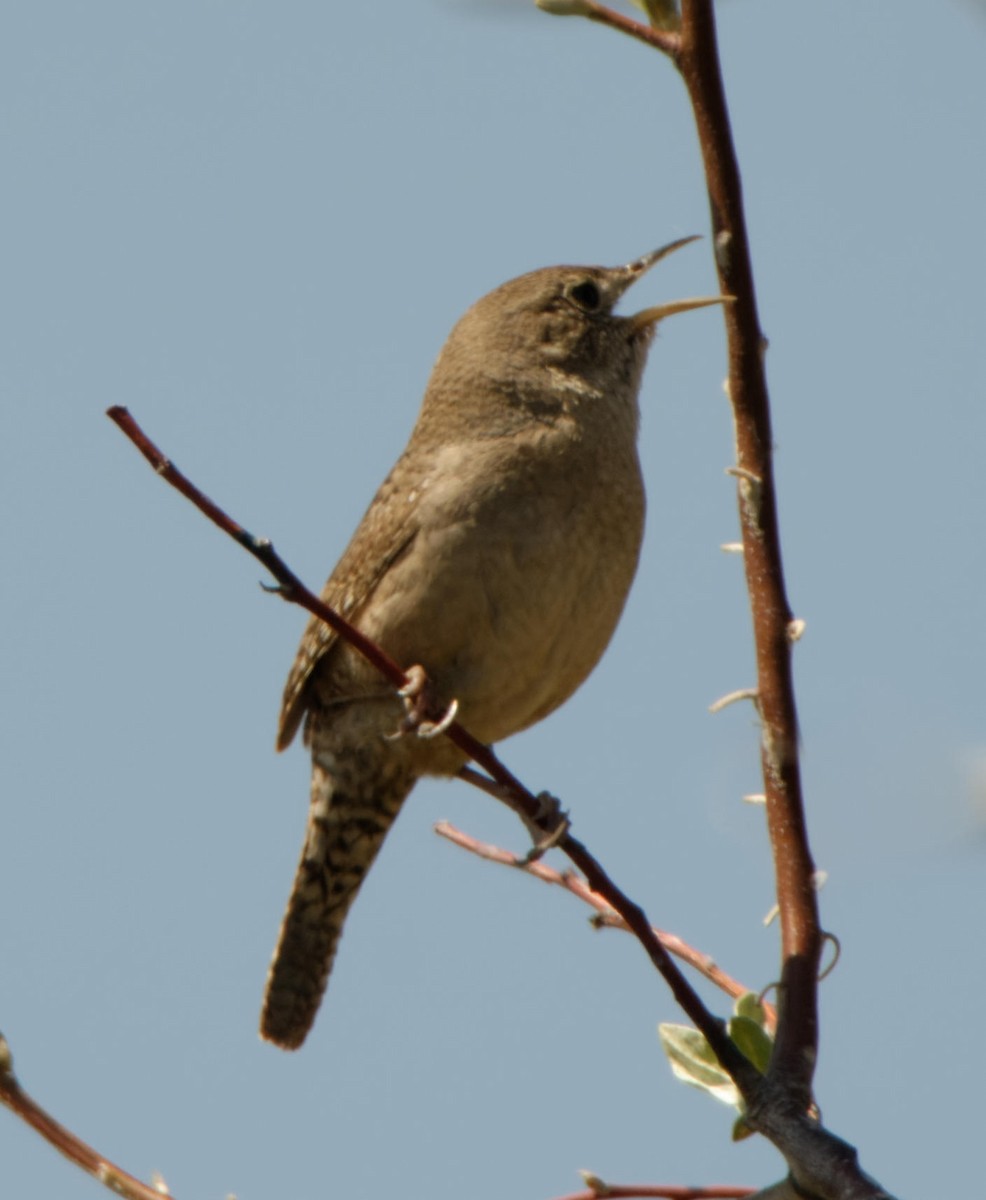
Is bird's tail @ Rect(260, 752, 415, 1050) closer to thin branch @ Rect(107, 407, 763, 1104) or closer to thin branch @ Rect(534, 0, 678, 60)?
thin branch @ Rect(107, 407, 763, 1104)

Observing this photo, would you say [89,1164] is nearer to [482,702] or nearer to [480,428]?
[482,702]

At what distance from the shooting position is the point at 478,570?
3.86 m

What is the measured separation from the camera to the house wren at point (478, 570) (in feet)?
12.8

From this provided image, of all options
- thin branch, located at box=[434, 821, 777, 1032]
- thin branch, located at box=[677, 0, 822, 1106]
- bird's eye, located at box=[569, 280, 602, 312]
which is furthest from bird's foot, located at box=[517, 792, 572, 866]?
bird's eye, located at box=[569, 280, 602, 312]

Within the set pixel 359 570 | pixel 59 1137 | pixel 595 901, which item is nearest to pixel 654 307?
pixel 359 570

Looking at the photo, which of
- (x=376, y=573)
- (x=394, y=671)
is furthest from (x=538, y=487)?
(x=394, y=671)

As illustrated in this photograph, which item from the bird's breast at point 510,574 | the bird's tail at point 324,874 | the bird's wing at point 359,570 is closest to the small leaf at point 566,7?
the bird's breast at point 510,574

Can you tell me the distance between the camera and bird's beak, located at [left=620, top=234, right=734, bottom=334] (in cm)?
438

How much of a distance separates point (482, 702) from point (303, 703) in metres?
0.64

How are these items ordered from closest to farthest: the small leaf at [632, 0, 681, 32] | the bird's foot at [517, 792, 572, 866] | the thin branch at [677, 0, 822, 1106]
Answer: the small leaf at [632, 0, 681, 32] < the thin branch at [677, 0, 822, 1106] < the bird's foot at [517, 792, 572, 866]

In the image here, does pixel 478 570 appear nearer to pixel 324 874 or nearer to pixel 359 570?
pixel 359 570

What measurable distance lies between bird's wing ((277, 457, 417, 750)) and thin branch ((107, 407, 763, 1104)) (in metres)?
1.43

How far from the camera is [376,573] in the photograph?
412cm

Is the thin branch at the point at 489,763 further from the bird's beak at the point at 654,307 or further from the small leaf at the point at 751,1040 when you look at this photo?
the bird's beak at the point at 654,307
